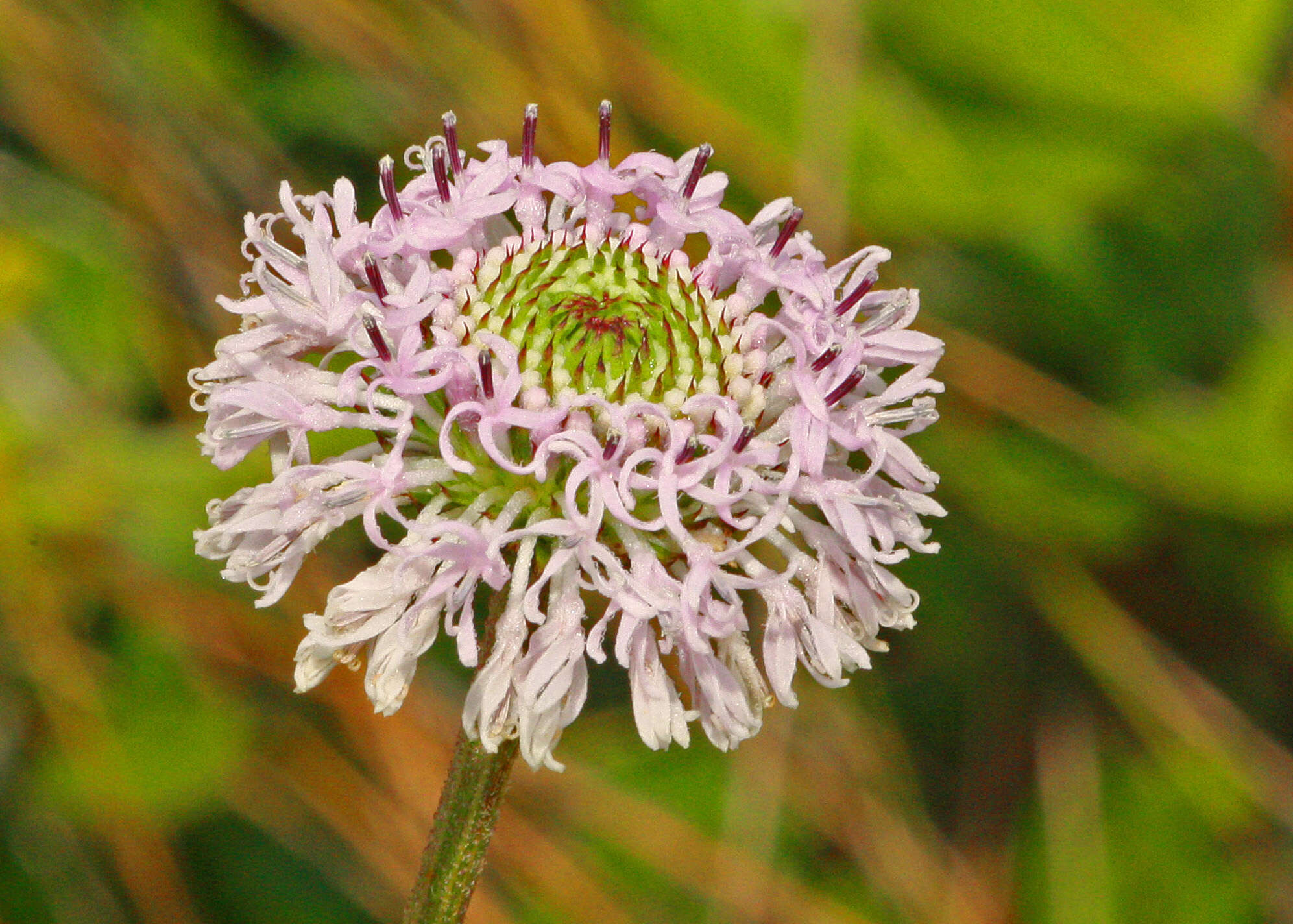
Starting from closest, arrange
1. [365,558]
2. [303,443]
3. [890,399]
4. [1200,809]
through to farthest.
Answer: [303,443]
[890,399]
[1200,809]
[365,558]

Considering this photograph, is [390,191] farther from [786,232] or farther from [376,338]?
[786,232]

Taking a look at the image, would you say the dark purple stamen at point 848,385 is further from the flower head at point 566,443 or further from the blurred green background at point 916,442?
the blurred green background at point 916,442

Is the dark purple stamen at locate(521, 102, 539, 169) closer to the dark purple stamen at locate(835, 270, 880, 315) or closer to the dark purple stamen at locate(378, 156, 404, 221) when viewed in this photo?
the dark purple stamen at locate(378, 156, 404, 221)

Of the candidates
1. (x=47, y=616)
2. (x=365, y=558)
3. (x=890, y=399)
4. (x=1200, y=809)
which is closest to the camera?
(x=890, y=399)

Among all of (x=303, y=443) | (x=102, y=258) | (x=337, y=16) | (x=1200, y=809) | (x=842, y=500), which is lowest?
(x=303, y=443)

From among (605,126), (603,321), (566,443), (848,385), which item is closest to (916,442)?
(605,126)

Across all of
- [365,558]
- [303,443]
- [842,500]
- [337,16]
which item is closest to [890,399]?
[842,500]

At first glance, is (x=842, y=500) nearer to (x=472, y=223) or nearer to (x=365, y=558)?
(x=472, y=223)
